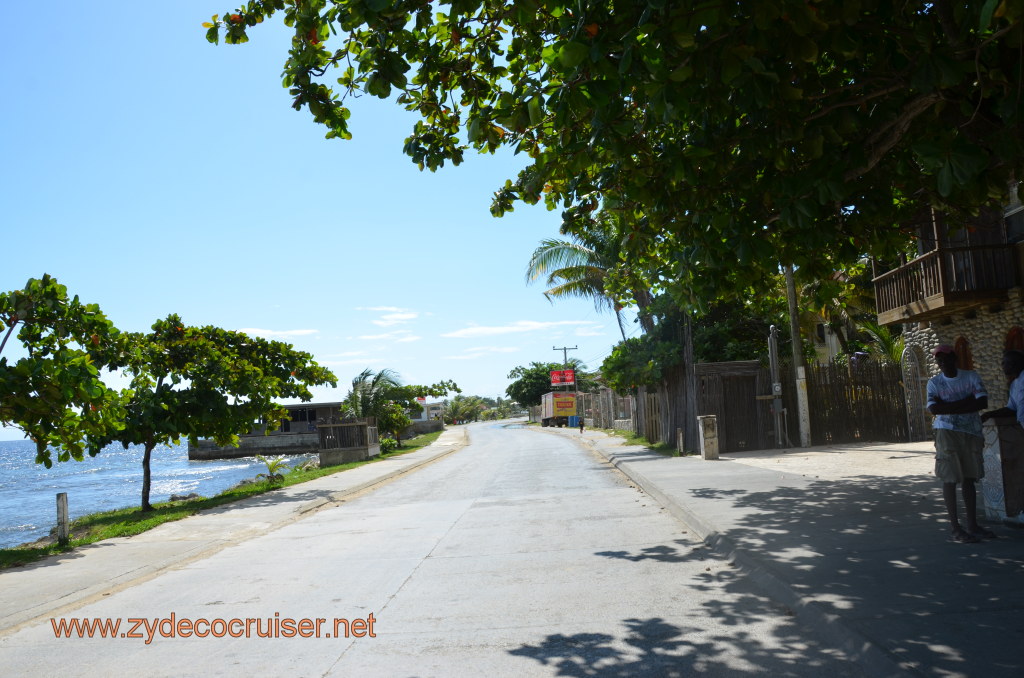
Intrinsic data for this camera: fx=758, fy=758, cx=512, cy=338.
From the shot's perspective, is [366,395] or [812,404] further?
[366,395]

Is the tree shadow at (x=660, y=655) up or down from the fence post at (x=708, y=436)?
down

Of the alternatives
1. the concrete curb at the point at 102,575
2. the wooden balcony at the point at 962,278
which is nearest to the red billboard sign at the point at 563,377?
the wooden balcony at the point at 962,278

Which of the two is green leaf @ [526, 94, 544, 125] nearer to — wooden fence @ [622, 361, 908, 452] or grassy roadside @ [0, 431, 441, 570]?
grassy roadside @ [0, 431, 441, 570]

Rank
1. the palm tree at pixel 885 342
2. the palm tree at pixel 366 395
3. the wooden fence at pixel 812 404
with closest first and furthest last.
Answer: the wooden fence at pixel 812 404 → the palm tree at pixel 885 342 → the palm tree at pixel 366 395

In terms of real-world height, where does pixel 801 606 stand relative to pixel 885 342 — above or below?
below

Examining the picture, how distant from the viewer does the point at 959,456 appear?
259 inches

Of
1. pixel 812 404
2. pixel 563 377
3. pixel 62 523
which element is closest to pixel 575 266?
pixel 812 404

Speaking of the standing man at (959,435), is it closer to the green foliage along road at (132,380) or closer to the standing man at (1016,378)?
the standing man at (1016,378)

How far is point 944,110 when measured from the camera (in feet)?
21.8

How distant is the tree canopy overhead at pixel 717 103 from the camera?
4.98 meters

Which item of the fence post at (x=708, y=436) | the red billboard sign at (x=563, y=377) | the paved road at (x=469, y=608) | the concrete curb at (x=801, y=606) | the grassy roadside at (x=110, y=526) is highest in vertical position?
the red billboard sign at (x=563, y=377)

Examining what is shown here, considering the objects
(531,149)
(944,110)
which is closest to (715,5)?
(944,110)

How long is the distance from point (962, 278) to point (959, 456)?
31.5 feet

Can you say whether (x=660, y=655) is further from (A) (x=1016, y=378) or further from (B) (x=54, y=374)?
(B) (x=54, y=374)
